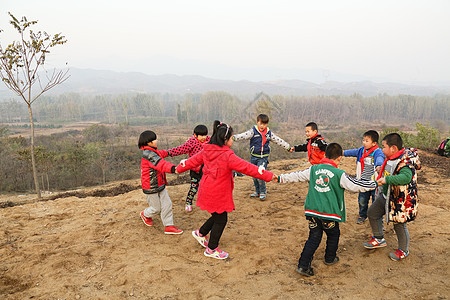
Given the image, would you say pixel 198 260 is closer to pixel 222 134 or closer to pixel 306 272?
pixel 306 272

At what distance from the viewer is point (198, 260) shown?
3861 millimetres

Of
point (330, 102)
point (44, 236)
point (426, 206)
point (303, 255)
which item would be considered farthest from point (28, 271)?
point (330, 102)

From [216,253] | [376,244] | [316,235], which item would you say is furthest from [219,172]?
[376,244]

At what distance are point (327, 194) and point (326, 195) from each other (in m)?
0.02

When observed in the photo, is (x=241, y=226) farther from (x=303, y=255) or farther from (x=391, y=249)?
(x=391, y=249)

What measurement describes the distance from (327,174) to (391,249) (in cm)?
186

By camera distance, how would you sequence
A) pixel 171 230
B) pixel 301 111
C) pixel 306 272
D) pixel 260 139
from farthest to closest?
1. pixel 301 111
2. pixel 260 139
3. pixel 171 230
4. pixel 306 272

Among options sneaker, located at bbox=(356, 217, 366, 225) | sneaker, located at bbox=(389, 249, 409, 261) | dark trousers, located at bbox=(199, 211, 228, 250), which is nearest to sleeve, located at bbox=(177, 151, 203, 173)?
dark trousers, located at bbox=(199, 211, 228, 250)

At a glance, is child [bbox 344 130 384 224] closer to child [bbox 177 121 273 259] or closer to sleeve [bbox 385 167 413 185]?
sleeve [bbox 385 167 413 185]

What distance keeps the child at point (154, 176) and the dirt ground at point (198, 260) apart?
0.33 metres

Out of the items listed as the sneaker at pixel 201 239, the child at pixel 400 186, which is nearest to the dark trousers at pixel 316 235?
the child at pixel 400 186

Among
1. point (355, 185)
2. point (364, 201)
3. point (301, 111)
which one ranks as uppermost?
point (355, 185)

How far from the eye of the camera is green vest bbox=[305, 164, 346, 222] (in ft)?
10.7

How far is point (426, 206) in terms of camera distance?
19.2ft
